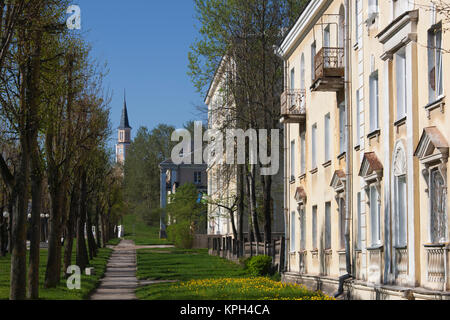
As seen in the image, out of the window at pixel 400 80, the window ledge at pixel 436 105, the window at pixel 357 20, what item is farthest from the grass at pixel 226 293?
the window at pixel 357 20

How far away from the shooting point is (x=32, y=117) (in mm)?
19656

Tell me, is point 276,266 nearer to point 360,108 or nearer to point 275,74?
point 275,74

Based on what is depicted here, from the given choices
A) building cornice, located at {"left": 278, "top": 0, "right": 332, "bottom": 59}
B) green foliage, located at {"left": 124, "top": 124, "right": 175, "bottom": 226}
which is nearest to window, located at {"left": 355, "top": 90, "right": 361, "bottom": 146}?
building cornice, located at {"left": 278, "top": 0, "right": 332, "bottom": 59}

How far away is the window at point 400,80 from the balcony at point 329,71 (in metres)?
5.02

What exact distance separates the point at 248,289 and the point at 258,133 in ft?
51.7

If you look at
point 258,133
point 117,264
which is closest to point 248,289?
point 258,133

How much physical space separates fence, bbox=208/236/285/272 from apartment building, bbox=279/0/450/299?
2183 mm

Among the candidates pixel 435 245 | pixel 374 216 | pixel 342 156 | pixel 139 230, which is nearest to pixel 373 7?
pixel 342 156

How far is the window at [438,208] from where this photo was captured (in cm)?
1507

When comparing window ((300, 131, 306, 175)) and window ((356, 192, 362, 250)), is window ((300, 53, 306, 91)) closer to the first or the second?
window ((300, 131, 306, 175))

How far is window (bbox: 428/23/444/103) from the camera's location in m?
15.3

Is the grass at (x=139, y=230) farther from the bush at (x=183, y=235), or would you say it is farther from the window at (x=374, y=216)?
the window at (x=374, y=216)

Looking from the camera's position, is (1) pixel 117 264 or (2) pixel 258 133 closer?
(2) pixel 258 133

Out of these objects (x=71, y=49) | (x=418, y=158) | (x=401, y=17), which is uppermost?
(x=71, y=49)
